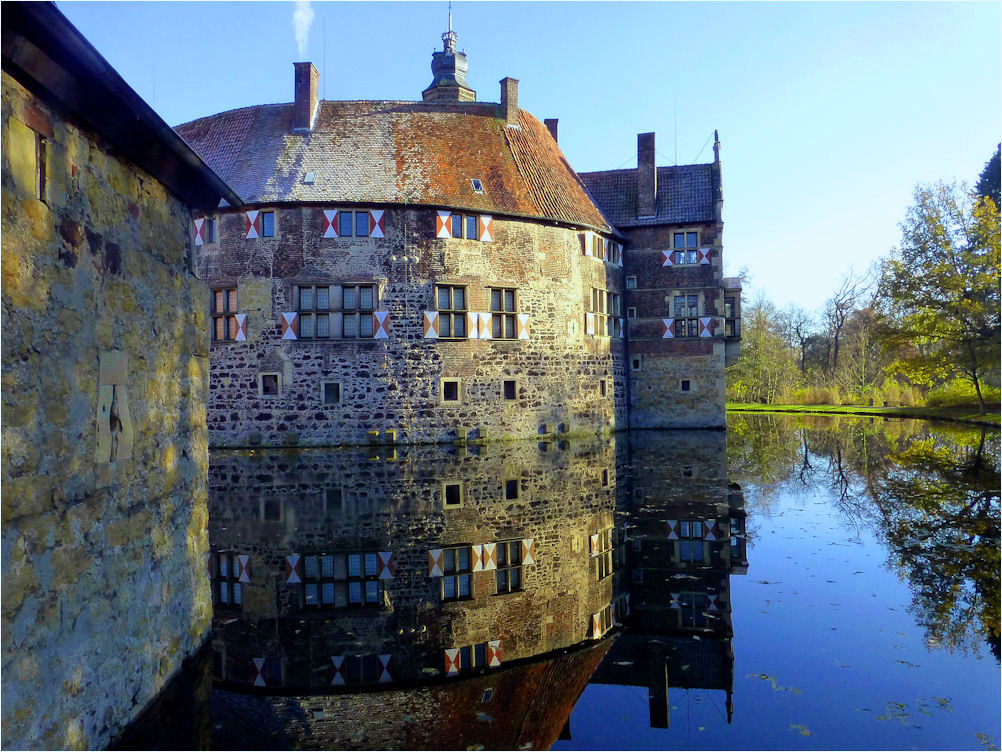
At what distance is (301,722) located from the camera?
4258 millimetres

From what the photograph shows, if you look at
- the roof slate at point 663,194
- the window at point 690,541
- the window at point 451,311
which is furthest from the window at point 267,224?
the window at point 690,541

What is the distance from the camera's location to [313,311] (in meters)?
19.0

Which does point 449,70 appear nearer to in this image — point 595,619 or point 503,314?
point 503,314

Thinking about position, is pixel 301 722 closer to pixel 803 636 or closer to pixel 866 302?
pixel 803 636

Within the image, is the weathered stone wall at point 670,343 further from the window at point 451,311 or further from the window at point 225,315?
the window at point 225,315

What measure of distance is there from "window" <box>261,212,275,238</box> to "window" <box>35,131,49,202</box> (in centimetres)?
1601

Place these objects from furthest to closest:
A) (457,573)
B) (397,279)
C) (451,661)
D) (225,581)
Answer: (397,279) < (457,573) < (225,581) < (451,661)

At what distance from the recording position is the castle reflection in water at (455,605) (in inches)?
173

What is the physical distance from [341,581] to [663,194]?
2236 cm

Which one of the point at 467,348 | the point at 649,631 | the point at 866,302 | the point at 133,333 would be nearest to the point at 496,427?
the point at 467,348

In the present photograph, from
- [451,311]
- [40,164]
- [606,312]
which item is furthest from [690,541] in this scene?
[606,312]

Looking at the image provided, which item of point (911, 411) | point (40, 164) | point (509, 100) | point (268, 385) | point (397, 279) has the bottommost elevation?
point (911, 411)

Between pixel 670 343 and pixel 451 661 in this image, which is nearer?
pixel 451 661

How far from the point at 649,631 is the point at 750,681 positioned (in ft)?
3.81
